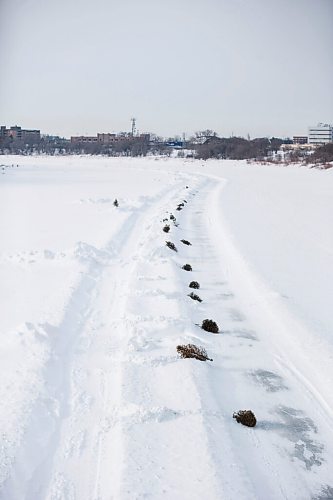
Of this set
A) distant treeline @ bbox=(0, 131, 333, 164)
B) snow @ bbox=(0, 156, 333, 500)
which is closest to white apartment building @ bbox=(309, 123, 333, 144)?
distant treeline @ bbox=(0, 131, 333, 164)

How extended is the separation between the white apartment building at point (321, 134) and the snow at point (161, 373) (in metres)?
142

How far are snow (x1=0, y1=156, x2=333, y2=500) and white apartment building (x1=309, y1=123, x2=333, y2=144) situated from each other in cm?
14206

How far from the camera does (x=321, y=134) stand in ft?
508

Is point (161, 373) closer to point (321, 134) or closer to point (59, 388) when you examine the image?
point (59, 388)

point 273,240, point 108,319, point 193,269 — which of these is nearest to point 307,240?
point 273,240

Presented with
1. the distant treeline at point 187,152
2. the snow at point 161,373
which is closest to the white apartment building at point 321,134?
the distant treeline at point 187,152

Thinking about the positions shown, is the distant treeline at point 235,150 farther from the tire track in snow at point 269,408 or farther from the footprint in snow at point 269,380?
the footprint in snow at point 269,380

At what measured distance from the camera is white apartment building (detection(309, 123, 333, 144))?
146 m

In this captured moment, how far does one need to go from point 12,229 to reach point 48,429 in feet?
46.3

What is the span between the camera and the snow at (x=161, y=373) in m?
5.19

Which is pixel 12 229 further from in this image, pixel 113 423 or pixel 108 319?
pixel 113 423

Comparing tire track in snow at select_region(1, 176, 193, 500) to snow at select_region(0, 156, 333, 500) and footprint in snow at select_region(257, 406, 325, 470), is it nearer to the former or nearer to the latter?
snow at select_region(0, 156, 333, 500)

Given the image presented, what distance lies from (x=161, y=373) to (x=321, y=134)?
16235cm

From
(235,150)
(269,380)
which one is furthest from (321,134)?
(269,380)
